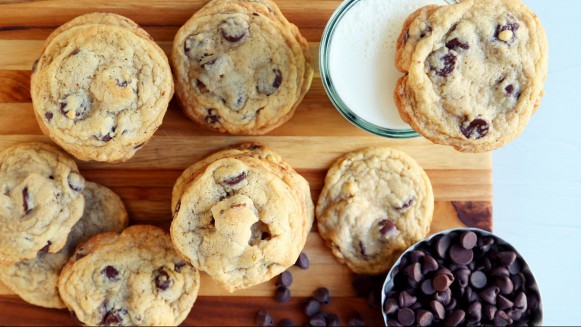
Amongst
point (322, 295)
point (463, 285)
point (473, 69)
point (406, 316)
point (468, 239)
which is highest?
point (473, 69)

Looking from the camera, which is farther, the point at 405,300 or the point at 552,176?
the point at 552,176

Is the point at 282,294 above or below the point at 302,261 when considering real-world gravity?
below

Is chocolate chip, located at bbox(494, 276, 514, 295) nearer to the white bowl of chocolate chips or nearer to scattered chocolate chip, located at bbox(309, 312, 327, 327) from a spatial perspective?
the white bowl of chocolate chips

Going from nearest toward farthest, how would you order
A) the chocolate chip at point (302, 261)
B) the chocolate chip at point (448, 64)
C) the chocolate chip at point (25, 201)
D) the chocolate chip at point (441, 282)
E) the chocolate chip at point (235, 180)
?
the chocolate chip at point (448, 64)
the chocolate chip at point (235, 180)
the chocolate chip at point (25, 201)
the chocolate chip at point (441, 282)
the chocolate chip at point (302, 261)

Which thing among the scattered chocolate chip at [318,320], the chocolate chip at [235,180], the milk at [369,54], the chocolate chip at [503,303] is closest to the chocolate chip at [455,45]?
the milk at [369,54]

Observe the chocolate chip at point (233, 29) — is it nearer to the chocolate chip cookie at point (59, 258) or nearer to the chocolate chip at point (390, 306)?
the chocolate chip cookie at point (59, 258)

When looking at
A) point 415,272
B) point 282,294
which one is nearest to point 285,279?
point 282,294

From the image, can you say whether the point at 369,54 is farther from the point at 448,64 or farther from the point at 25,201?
the point at 25,201
